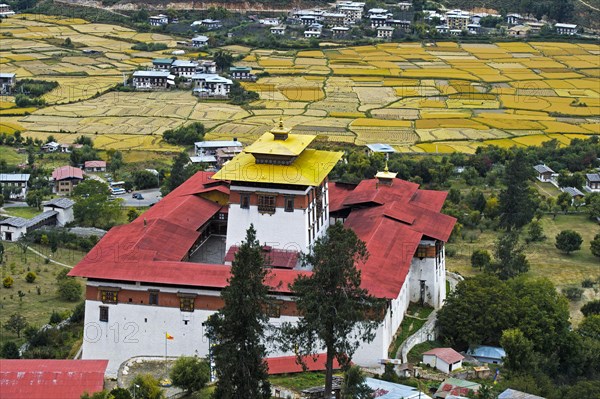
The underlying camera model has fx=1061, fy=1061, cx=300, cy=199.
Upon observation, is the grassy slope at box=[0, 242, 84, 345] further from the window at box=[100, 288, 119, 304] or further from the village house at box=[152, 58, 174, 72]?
the village house at box=[152, 58, 174, 72]

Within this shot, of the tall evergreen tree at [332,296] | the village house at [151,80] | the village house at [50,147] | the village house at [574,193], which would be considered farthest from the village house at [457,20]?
the tall evergreen tree at [332,296]

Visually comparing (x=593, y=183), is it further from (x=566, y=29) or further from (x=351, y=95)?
(x=566, y=29)

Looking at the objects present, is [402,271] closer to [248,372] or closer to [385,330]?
[385,330]

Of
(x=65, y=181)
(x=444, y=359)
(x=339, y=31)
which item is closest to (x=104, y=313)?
(x=444, y=359)

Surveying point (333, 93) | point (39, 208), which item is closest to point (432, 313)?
point (39, 208)

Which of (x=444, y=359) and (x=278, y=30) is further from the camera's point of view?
(x=278, y=30)

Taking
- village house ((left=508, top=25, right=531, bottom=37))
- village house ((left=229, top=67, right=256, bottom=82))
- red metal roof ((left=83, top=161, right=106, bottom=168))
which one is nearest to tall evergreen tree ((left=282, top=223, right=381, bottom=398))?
red metal roof ((left=83, top=161, right=106, bottom=168))
